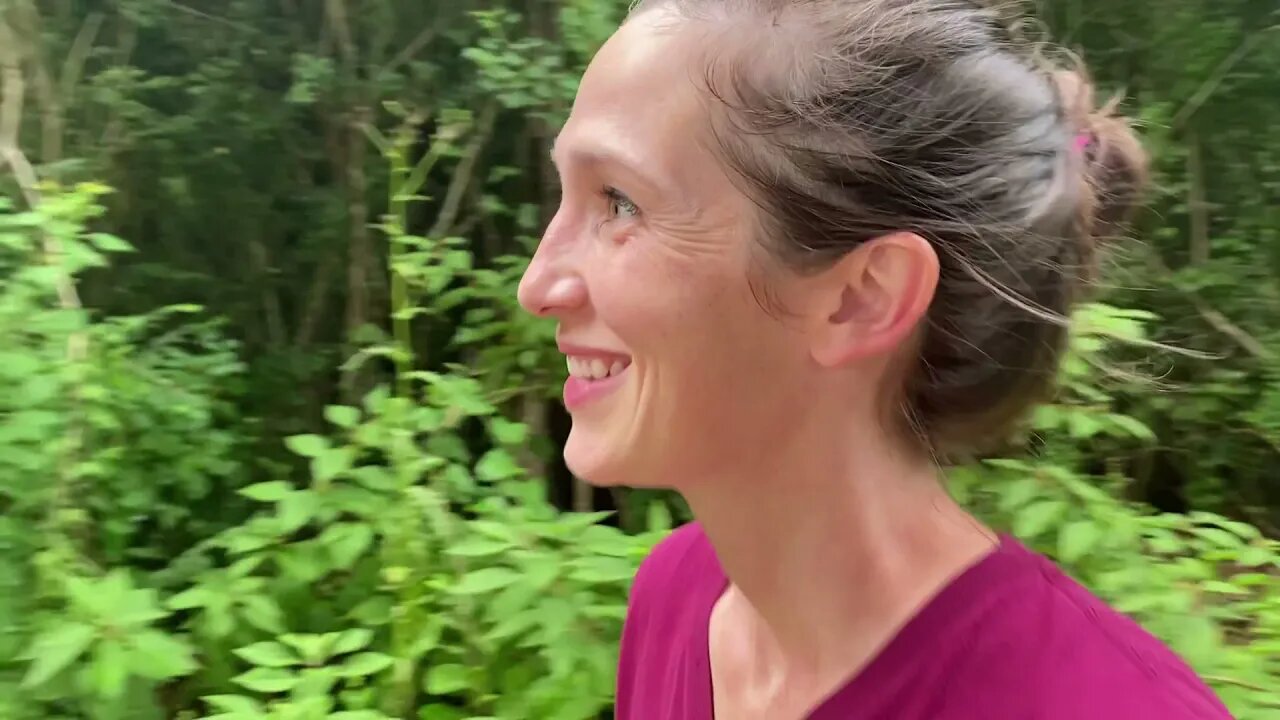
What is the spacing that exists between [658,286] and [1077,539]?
2.58 ft

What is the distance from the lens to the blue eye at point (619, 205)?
27.1 inches

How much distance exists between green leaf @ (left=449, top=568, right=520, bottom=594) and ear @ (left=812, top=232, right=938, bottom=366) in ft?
2.00

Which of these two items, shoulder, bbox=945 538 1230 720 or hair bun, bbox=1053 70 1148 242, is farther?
hair bun, bbox=1053 70 1148 242

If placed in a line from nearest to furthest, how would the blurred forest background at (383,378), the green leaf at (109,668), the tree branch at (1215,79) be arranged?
the green leaf at (109,668)
the blurred forest background at (383,378)
the tree branch at (1215,79)

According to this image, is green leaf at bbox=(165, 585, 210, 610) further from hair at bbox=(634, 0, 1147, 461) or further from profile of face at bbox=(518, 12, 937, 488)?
hair at bbox=(634, 0, 1147, 461)

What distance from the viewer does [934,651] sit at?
0.68m

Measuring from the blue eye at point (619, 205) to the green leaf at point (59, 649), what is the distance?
856mm

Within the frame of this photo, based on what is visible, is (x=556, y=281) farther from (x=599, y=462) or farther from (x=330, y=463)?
(x=330, y=463)

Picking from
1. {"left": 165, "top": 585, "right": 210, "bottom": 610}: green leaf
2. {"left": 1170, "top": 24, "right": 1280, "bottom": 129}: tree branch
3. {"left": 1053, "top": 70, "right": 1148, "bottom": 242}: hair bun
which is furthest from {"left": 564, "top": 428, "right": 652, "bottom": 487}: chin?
{"left": 1170, "top": 24, "right": 1280, "bottom": 129}: tree branch

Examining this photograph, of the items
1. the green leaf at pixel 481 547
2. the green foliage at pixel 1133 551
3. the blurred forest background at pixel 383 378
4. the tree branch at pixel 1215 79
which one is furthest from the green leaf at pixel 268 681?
the tree branch at pixel 1215 79

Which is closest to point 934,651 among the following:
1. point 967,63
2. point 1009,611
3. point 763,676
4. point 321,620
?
point 1009,611

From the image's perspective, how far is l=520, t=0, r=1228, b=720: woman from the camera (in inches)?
25.5

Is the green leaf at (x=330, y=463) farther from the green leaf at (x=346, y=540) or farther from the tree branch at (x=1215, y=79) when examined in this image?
the tree branch at (x=1215, y=79)

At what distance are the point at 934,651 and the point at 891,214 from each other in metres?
0.31
